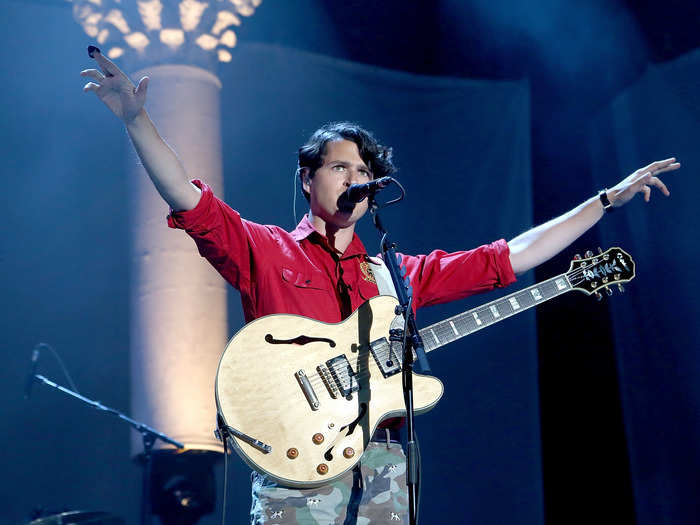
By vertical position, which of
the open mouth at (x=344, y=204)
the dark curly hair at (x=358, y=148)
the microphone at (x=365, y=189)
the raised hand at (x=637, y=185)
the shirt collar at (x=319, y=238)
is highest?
the dark curly hair at (x=358, y=148)

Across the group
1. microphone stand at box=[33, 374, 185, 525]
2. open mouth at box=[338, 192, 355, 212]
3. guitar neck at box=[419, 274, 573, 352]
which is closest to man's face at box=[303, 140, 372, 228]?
open mouth at box=[338, 192, 355, 212]

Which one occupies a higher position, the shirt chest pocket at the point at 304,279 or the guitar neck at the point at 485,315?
the shirt chest pocket at the point at 304,279

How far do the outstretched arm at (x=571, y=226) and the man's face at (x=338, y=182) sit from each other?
2.31 feet

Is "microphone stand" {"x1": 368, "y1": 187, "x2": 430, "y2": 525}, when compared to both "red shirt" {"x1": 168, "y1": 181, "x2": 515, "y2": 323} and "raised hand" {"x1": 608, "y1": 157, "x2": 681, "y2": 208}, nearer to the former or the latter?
"red shirt" {"x1": 168, "y1": 181, "x2": 515, "y2": 323}

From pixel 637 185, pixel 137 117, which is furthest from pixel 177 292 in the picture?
pixel 637 185

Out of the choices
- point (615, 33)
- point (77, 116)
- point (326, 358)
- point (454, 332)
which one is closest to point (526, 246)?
point (454, 332)

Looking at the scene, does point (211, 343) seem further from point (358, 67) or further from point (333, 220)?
point (358, 67)

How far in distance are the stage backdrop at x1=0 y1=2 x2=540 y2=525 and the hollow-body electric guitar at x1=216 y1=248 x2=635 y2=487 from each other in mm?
2509

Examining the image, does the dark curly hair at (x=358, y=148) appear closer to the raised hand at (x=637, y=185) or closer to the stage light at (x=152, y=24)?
the raised hand at (x=637, y=185)

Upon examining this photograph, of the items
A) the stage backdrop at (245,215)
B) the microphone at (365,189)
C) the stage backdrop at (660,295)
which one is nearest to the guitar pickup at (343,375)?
the microphone at (365,189)

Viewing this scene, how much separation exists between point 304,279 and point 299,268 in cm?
5

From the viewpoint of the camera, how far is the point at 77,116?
19.3ft

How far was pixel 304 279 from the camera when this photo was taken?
273cm

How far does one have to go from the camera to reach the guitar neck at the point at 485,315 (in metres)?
2.78
